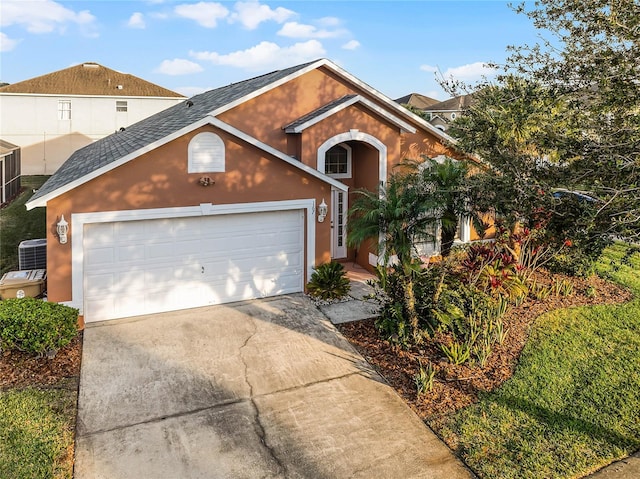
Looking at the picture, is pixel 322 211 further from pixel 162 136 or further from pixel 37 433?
pixel 37 433

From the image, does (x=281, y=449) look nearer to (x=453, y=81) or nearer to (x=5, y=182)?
(x=453, y=81)

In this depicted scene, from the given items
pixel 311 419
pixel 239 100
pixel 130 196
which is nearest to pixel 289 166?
pixel 239 100

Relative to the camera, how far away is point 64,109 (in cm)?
3428

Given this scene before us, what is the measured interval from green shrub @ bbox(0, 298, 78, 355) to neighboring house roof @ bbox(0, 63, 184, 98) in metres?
31.0

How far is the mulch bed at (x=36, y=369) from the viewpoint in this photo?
7793 mm

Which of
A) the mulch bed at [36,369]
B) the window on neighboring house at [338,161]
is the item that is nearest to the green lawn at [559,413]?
the mulch bed at [36,369]

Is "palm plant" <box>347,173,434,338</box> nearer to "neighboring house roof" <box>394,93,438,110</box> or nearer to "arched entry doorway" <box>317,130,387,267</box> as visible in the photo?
"arched entry doorway" <box>317,130,387,267</box>

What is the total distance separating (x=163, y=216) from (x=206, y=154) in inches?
67.4

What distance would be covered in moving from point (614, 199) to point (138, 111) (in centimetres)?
3601

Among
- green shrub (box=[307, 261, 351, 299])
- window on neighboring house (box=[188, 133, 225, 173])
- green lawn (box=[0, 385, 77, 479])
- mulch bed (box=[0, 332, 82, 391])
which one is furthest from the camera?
green shrub (box=[307, 261, 351, 299])

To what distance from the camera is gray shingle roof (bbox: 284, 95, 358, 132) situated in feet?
43.5

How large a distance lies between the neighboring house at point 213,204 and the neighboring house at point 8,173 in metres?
14.1

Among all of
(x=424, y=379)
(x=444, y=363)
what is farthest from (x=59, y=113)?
(x=424, y=379)

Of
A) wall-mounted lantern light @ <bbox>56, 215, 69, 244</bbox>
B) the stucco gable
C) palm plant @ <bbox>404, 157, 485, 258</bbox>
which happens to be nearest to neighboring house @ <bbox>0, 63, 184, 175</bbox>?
the stucco gable
